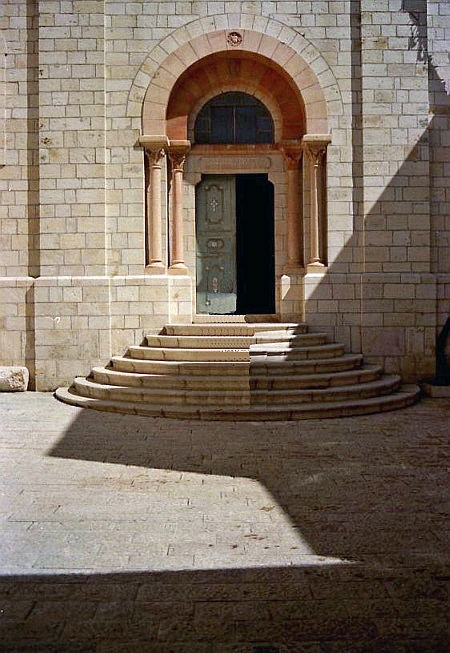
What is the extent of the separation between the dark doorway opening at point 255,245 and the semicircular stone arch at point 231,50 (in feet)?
4.90

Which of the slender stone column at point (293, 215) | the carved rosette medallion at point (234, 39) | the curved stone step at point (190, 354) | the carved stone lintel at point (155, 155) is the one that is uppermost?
the carved rosette medallion at point (234, 39)

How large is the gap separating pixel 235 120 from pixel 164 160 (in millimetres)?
1537

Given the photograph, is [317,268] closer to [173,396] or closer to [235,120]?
[235,120]

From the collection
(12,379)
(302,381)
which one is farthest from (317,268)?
(12,379)

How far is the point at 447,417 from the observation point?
24.6ft

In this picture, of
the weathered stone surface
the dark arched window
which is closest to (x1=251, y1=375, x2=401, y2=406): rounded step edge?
the weathered stone surface

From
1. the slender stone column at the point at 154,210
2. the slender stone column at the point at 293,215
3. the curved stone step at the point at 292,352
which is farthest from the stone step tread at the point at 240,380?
the slender stone column at the point at 293,215

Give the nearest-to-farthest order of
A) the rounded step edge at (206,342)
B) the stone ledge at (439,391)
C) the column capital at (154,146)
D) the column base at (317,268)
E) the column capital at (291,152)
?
the rounded step edge at (206,342), the stone ledge at (439,391), the column capital at (154,146), the column base at (317,268), the column capital at (291,152)

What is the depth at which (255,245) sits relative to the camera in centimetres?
1097

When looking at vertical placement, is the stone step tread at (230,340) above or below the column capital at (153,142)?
below

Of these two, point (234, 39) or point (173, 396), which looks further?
point (234, 39)

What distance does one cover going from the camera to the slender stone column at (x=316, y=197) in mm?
9602

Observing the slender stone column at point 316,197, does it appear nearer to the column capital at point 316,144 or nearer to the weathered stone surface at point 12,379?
the column capital at point 316,144

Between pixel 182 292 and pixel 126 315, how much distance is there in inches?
39.3
